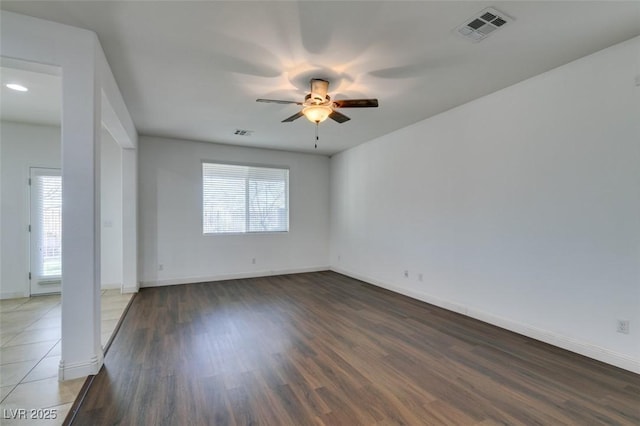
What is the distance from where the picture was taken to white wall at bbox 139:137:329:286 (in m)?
5.56

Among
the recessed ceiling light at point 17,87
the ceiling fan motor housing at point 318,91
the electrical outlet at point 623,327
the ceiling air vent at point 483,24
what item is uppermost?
the recessed ceiling light at point 17,87

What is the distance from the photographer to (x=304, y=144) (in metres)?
6.15

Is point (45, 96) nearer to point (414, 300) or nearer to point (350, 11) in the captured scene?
point (350, 11)

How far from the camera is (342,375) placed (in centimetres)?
248

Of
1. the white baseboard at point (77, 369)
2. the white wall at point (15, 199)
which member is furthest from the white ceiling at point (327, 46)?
the white baseboard at point (77, 369)

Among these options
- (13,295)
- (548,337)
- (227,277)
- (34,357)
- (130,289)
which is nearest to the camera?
(34,357)

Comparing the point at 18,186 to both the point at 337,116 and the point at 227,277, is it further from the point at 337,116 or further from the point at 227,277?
the point at 337,116

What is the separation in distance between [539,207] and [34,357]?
17.6 feet

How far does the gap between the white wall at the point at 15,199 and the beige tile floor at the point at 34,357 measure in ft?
1.30

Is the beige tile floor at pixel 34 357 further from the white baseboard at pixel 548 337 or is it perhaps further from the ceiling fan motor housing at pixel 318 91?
the white baseboard at pixel 548 337

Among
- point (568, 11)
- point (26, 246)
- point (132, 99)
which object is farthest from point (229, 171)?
point (568, 11)

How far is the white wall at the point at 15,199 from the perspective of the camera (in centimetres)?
464

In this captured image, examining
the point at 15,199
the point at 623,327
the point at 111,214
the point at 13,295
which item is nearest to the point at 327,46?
the point at 623,327

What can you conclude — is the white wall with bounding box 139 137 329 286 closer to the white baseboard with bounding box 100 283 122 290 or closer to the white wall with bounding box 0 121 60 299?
the white baseboard with bounding box 100 283 122 290
